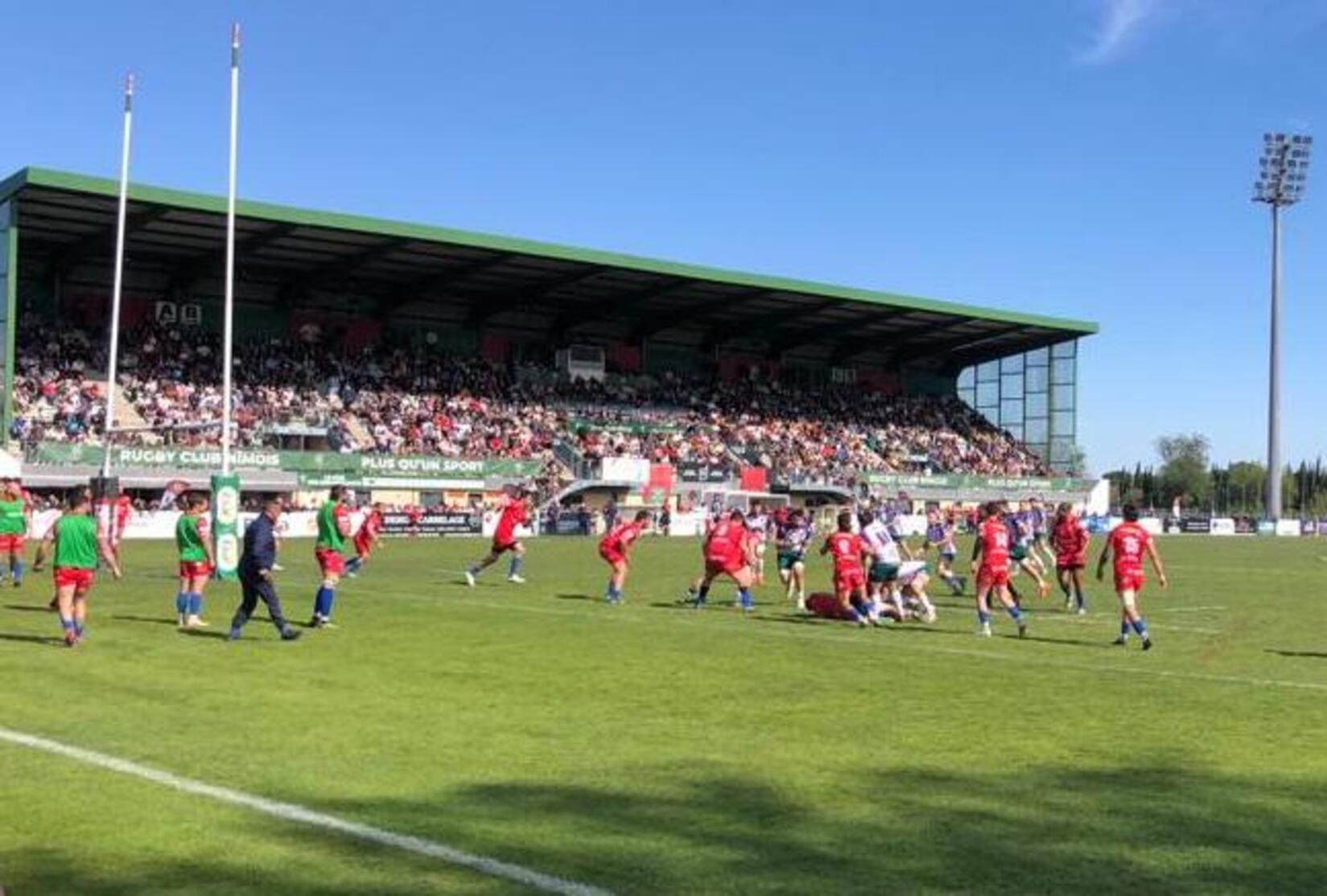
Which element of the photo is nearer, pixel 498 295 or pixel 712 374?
pixel 498 295

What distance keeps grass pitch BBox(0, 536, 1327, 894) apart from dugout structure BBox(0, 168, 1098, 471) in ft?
123

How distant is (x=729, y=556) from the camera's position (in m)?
22.4

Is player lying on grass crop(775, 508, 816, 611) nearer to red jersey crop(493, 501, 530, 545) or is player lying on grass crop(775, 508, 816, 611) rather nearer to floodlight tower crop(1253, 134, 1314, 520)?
red jersey crop(493, 501, 530, 545)

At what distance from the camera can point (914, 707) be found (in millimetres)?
12086

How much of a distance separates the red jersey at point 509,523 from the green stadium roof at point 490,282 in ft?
96.9

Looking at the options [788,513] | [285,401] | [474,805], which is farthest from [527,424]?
[474,805]

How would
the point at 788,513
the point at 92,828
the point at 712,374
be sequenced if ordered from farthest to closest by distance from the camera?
1. the point at 712,374
2. the point at 788,513
3. the point at 92,828

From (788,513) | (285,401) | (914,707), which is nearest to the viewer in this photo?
(914,707)

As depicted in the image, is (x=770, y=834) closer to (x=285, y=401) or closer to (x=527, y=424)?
(x=285, y=401)

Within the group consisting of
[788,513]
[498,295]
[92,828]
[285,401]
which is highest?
[498,295]

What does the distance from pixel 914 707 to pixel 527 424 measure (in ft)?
182

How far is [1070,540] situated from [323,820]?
660 inches

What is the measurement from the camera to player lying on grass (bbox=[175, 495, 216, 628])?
17203mm

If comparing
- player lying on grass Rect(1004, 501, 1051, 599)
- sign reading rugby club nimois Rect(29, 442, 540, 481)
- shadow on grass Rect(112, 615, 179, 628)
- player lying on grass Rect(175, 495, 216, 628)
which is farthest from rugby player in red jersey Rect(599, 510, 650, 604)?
sign reading rugby club nimois Rect(29, 442, 540, 481)
